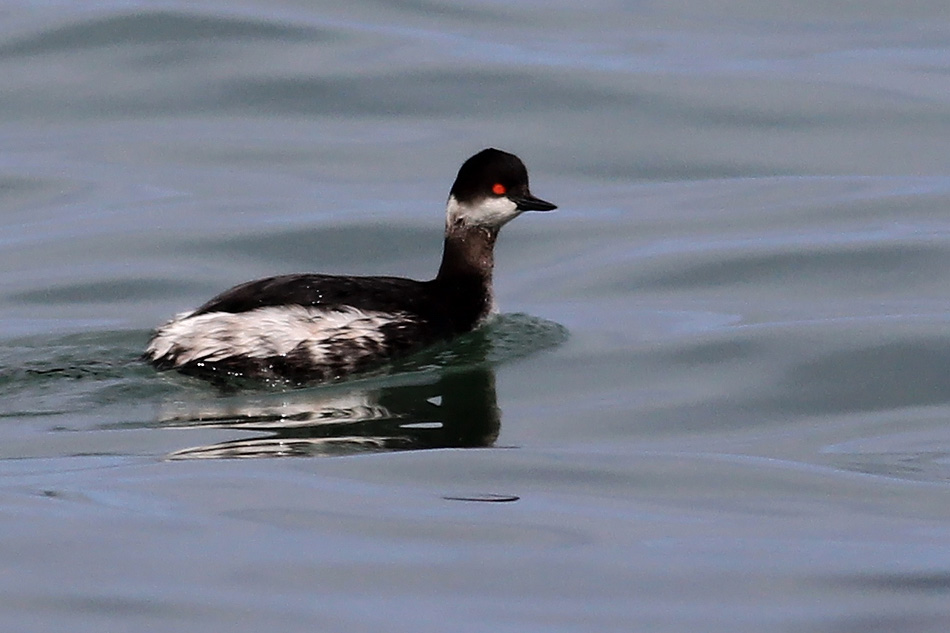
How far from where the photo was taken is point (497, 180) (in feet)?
31.3

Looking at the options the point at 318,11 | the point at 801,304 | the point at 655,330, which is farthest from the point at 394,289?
the point at 318,11

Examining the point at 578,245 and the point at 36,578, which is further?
the point at 578,245

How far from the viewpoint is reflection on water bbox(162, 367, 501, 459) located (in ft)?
24.4

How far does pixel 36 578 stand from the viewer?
5.73 m

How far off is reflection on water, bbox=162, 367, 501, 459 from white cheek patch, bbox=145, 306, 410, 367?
255 mm

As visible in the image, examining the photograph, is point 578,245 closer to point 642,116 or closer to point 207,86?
point 642,116

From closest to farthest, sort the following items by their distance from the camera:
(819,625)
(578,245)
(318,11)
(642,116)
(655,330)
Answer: (819,625), (655,330), (578,245), (642,116), (318,11)

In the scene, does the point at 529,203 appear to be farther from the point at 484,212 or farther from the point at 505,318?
the point at 505,318

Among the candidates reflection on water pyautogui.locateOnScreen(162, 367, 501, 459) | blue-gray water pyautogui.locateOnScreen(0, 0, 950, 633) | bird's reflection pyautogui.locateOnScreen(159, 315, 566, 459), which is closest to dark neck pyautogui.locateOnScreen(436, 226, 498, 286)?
blue-gray water pyautogui.locateOnScreen(0, 0, 950, 633)

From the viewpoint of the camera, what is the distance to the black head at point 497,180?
374 inches

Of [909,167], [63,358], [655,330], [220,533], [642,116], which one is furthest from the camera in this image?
[642,116]

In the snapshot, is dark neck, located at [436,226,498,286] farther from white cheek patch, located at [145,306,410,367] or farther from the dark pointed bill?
white cheek patch, located at [145,306,410,367]

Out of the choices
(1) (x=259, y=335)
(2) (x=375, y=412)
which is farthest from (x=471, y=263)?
(2) (x=375, y=412)

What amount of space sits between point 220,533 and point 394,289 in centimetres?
303
